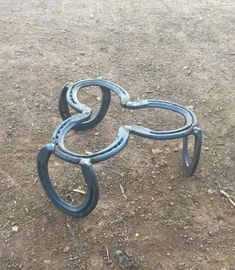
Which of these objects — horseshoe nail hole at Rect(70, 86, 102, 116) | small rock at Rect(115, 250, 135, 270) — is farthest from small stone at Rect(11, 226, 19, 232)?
horseshoe nail hole at Rect(70, 86, 102, 116)

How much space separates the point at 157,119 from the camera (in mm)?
3152

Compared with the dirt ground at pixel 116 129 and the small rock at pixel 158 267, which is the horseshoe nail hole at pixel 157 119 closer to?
the dirt ground at pixel 116 129

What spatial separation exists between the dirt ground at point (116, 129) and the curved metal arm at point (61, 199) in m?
0.08

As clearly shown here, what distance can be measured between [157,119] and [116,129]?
309mm

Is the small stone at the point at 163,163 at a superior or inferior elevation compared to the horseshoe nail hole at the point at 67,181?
superior

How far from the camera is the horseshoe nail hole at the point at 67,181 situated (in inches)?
101

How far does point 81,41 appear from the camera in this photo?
3975 mm

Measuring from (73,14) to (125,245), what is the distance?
8.86 ft

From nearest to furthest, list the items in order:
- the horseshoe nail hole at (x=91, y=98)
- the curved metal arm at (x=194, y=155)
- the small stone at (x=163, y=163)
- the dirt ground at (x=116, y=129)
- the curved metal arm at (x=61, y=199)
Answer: the curved metal arm at (x=61, y=199)
the dirt ground at (x=116, y=129)
the curved metal arm at (x=194, y=155)
the small stone at (x=163, y=163)
the horseshoe nail hole at (x=91, y=98)

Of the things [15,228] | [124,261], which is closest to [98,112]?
[15,228]

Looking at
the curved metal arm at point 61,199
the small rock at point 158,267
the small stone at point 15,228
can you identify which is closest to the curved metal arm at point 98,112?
the curved metal arm at point 61,199

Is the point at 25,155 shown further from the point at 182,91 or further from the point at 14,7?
the point at 14,7

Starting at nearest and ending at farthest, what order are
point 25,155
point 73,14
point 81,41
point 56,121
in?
point 25,155
point 56,121
point 81,41
point 73,14

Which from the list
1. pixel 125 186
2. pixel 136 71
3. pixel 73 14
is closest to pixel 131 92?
pixel 136 71
